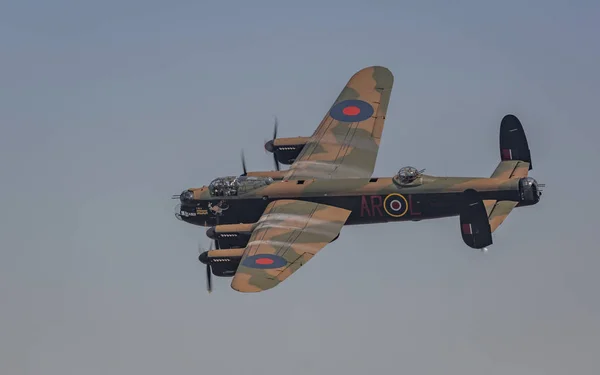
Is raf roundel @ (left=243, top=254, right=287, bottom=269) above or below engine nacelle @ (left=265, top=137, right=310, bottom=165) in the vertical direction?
below

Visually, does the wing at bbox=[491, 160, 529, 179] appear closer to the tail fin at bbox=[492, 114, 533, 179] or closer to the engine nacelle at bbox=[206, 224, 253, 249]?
the tail fin at bbox=[492, 114, 533, 179]

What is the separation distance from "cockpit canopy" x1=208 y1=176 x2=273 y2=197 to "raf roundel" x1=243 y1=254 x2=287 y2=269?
7.42 meters

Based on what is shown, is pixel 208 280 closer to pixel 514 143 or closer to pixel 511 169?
pixel 511 169

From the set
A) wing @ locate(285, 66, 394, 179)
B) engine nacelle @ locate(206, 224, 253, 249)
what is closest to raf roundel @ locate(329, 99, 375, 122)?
wing @ locate(285, 66, 394, 179)

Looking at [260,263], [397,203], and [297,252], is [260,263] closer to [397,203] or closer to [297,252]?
[297,252]

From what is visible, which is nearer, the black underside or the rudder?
the black underside

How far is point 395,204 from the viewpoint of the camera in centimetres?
8162

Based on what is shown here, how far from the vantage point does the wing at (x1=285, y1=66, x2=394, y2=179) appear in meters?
85.1

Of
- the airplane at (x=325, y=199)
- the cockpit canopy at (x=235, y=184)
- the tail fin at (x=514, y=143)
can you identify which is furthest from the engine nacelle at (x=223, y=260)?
the tail fin at (x=514, y=143)

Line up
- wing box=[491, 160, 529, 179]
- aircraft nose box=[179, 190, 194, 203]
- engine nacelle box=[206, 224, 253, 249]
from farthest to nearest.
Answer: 1. aircraft nose box=[179, 190, 194, 203]
2. wing box=[491, 160, 529, 179]
3. engine nacelle box=[206, 224, 253, 249]

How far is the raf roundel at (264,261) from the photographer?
249ft

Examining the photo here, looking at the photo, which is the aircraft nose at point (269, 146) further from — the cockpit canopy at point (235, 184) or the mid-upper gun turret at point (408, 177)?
the mid-upper gun turret at point (408, 177)

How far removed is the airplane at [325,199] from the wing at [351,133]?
0.06m

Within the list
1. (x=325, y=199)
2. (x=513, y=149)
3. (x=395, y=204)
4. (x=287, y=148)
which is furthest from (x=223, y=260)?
(x=513, y=149)
